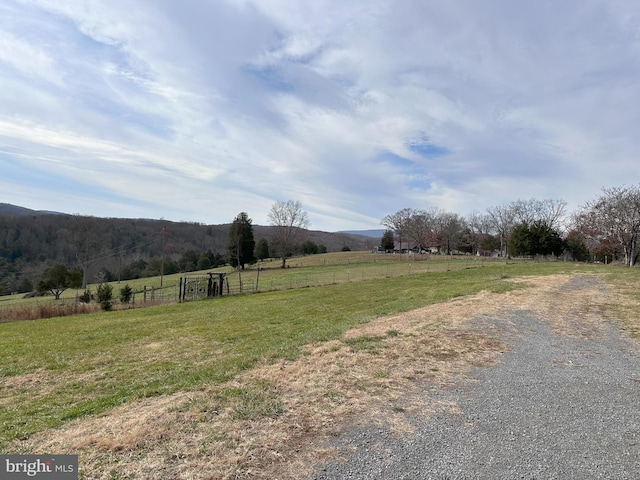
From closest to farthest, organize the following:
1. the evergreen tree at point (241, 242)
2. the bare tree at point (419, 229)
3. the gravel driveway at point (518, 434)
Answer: the gravel driveway at point (518, 434)
the evergreen tree at point (241, 242)
the bare tree at point (419, 229)

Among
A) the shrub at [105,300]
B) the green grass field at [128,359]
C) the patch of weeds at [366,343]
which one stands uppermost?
the patch of weeds at [366,343]

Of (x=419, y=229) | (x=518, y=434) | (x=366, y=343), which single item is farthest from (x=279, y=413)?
(x=419, y=229)

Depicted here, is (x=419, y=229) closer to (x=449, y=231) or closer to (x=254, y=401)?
(x=449, y=231)

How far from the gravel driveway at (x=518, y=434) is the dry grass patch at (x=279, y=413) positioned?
0.81 feet

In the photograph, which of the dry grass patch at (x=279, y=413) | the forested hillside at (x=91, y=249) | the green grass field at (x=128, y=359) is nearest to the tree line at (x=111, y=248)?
the forested hillside at (x=91, y=249)

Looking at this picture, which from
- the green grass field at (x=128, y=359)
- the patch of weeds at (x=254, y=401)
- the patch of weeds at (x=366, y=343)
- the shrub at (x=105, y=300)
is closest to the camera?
the patch of weeds at (x=254, y=401)

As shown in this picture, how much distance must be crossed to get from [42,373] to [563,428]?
939 centimetres

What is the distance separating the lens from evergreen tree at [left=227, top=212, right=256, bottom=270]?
58.1m

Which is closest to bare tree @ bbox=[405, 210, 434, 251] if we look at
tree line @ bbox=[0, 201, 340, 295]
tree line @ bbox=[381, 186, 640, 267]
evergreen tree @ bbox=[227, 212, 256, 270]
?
tree line @ bbox=[381, 186, 640, 267]

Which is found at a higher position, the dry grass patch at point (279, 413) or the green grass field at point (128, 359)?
the dry grass patch at point (279, 413)

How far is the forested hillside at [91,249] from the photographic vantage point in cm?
5984

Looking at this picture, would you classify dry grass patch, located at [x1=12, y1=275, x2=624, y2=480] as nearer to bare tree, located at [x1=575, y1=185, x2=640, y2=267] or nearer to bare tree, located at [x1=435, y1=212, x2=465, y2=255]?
bare tree, located at [x1=575, y1=185, x2=640, y2=267]

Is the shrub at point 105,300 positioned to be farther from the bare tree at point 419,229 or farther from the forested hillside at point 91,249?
the bare tree at point 419,229

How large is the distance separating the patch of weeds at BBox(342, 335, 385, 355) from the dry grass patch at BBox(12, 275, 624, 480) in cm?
2
